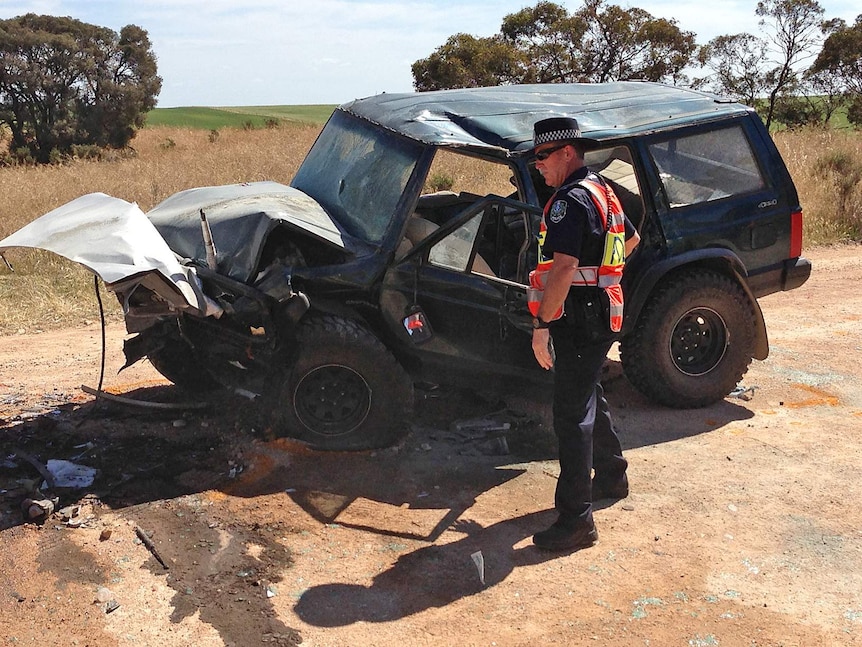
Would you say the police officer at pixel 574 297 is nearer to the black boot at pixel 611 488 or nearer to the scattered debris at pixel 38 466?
the black boot at pixel 611 488

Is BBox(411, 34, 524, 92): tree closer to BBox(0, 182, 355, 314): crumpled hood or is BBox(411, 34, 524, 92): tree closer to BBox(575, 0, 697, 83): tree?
BBox(575, 0, 697, 83): tree

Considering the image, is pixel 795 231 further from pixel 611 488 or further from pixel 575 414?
pixel 575 414

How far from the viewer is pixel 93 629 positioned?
11.9ft

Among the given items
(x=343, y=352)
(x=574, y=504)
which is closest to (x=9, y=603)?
(x=343, y=352)

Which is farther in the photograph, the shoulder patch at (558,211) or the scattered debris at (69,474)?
the scattered debris at (69,474)

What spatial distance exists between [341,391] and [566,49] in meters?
19.6

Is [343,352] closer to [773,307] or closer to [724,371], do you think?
[724,371]

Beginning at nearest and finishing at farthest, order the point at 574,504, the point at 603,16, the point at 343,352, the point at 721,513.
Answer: the point at 574,504, the point at 721,513, the point at 343,352, the point at 603,16

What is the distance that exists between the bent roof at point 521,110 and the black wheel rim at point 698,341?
4.41 feet

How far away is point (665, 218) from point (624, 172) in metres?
0.43

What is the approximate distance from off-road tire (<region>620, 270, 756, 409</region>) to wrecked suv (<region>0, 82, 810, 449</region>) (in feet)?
0.05

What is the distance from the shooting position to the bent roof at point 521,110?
5.50 metres

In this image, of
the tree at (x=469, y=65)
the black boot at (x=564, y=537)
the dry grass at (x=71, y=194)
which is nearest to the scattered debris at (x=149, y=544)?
the black boot at (x=564, y=537)

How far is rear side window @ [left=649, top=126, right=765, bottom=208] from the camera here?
5980mm
